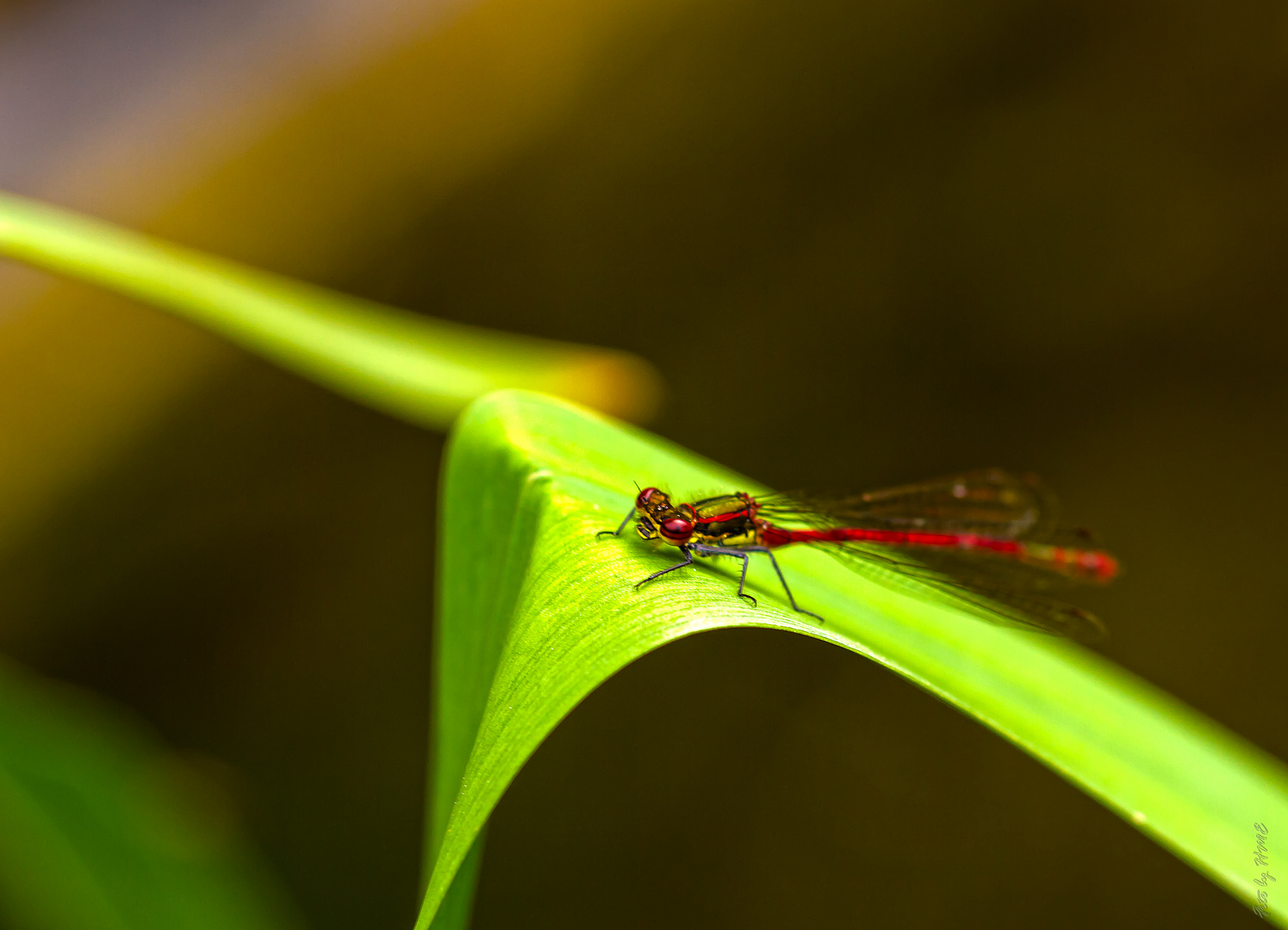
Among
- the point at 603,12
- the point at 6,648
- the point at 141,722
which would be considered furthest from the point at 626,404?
the point at 6,648

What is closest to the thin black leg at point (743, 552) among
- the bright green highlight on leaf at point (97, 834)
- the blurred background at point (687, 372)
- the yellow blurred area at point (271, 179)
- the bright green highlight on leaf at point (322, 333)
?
the bright green highlight on leaf at point (322, 333)

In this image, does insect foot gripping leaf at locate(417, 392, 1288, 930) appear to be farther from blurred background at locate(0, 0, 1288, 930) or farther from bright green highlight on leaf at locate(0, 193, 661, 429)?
blurred background at locate(0, 0, 1288, 930)

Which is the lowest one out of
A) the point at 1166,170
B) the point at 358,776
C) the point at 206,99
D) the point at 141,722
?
the point at 358,776

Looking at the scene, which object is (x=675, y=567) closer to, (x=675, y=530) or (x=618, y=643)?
(x=675, y=530)

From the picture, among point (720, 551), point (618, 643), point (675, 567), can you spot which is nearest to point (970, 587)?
point (720, 551)

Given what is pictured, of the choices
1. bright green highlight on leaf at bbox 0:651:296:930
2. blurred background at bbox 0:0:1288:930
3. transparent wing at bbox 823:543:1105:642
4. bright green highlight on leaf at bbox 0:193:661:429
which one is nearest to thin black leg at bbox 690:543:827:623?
transparent wing at bbox 823:543:1105:642

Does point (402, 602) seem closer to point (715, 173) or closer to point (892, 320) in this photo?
point (715, 173)
